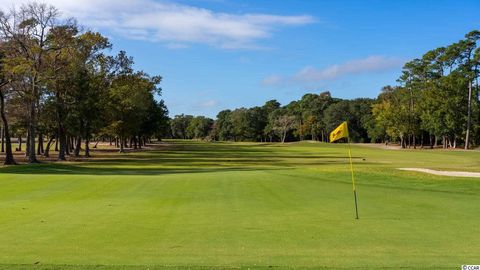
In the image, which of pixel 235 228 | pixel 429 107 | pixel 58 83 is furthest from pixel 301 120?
pixel 235 228

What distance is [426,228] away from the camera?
35.7ft

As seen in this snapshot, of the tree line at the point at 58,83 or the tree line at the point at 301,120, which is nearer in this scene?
the tree line at the point at 58,83

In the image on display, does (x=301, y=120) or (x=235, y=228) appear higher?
(x=301, y=120)

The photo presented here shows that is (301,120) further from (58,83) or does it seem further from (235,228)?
(235,228)

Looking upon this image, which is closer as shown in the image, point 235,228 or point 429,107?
point 235,228

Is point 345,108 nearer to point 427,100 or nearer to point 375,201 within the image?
point 427,100

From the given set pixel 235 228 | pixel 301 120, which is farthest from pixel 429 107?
pixel 235 228

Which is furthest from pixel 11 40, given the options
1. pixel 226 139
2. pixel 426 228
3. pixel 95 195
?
pixel 226 139

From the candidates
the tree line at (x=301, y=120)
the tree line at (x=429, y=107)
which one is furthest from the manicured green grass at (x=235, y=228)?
the tree line at (x=301, y=120)

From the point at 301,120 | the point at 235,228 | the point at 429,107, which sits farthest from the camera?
the point at 301,120

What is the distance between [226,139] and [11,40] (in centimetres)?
15335

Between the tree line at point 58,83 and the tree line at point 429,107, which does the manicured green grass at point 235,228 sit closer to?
the tree line at point 58,83

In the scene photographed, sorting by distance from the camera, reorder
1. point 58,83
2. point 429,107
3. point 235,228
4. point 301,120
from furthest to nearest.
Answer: point 301,120 < point 429,107 < point 58,83 < point 235,228

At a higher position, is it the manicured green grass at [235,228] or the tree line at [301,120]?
the tree line at [301,120]
